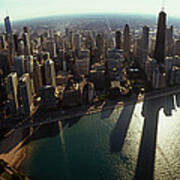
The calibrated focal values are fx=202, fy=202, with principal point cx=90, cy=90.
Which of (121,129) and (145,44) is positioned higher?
(145,44)

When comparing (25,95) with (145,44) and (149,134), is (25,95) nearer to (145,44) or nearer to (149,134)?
(149,134)

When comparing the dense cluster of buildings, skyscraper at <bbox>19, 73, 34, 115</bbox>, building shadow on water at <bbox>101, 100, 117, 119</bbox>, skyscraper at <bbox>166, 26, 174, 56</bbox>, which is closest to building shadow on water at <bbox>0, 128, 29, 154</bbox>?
skyscraper at <bbox>19, 73, 34, 115</bbox>

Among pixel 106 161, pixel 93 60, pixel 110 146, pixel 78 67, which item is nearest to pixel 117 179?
pixel 106 161

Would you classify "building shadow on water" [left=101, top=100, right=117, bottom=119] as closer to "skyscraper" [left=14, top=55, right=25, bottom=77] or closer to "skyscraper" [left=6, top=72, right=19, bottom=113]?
"skyscraper" [left=6, top=72, right=19, bottom=113]

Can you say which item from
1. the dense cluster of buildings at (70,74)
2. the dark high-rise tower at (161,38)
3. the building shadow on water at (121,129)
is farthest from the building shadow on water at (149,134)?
the dark high-rise tower at (161,38)

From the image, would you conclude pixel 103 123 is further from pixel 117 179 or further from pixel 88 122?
pixel 117 179

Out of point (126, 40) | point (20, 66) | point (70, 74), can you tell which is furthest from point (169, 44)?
point (20, 66)
